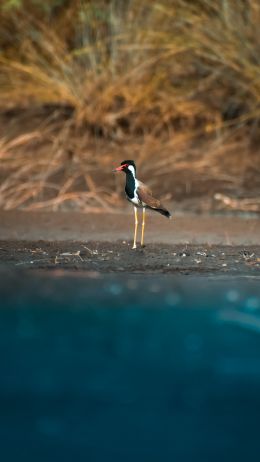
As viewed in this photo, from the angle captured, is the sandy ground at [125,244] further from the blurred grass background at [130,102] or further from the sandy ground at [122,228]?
the blurred grass background at [130,102]

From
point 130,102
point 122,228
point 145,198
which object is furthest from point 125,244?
point 130,102

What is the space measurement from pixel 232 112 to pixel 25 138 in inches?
86.2

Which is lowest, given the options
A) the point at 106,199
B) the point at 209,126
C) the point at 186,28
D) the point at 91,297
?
the point at 91,297

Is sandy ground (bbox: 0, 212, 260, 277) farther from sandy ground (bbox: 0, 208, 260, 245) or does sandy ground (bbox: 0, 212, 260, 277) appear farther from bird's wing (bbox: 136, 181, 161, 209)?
bird's wing (bbox: 136, 181, 161, 209)

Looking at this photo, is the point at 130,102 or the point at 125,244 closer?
the point at 125,244

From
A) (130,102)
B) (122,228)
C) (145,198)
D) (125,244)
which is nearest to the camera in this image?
(145,198)

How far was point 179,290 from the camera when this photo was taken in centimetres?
579

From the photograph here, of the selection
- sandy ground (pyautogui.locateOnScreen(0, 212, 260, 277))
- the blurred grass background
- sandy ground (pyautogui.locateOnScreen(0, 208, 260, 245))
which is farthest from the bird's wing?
the blurred grass background

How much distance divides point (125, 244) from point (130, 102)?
3955 mm

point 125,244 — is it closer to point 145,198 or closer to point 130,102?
point 145,198

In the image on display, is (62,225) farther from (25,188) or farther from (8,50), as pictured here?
(8,50)

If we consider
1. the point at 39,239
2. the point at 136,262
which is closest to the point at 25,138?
the point at 39,239

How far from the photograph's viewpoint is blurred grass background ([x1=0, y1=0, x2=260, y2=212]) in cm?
1016

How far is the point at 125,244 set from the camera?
761 centimetres
